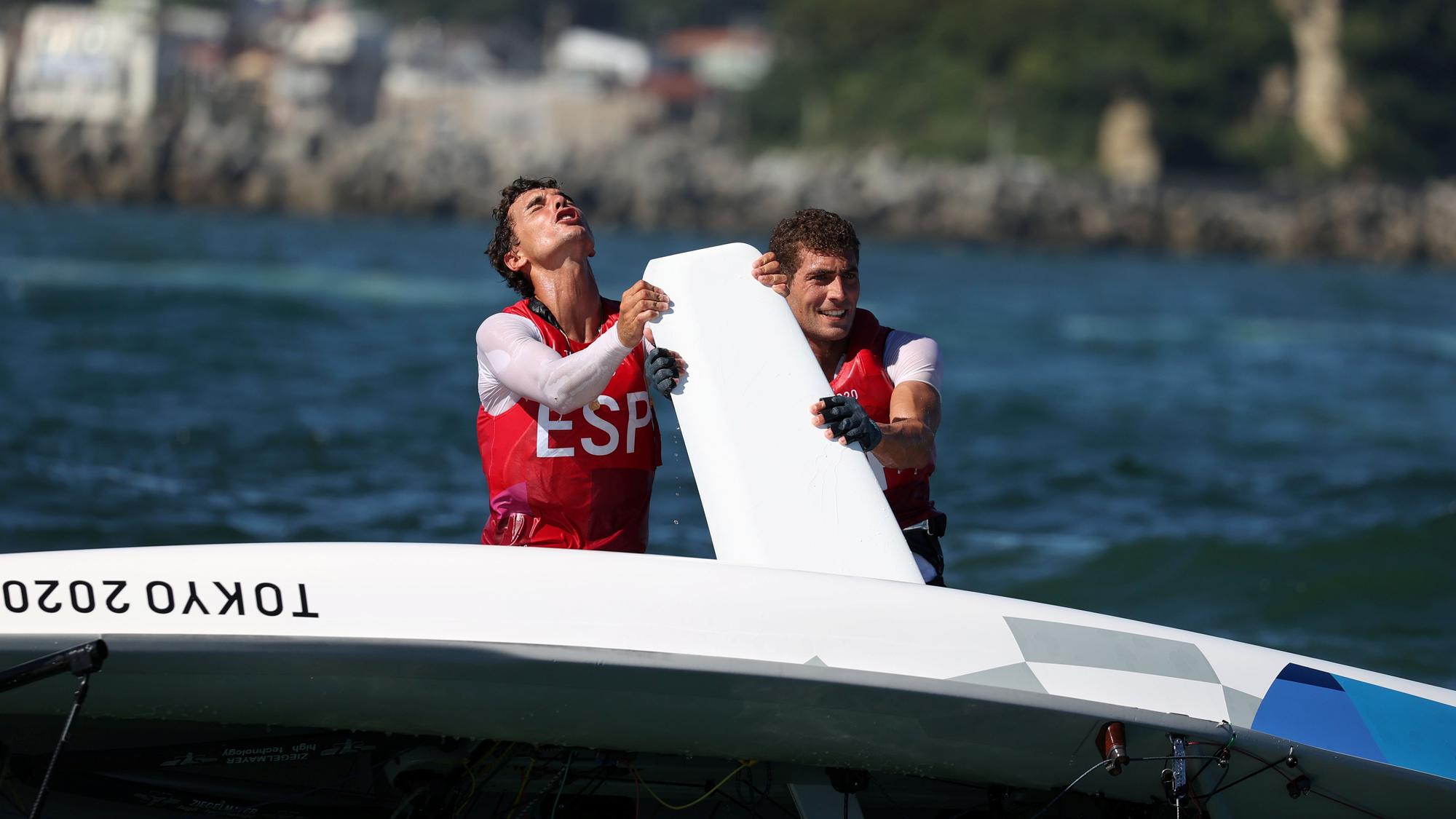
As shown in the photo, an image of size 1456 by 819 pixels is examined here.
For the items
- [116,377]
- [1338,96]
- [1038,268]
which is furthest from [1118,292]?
[1338,96]

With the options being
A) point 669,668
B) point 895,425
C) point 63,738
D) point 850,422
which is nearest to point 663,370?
point 850,422

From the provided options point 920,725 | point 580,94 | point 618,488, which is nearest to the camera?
point 920,725

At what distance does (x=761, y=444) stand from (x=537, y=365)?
52cm

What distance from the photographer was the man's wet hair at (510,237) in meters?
3.93

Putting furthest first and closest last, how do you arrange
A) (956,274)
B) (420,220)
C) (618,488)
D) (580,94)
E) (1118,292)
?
(580,94), (420,220), (956,274), (1118,292), (618,488)

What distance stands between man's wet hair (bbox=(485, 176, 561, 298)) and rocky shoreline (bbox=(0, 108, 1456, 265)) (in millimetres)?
45891

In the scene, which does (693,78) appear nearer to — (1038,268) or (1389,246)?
(1389,246)

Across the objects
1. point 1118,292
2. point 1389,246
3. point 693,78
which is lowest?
point 1118,292

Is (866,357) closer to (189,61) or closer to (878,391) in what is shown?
(878,391)

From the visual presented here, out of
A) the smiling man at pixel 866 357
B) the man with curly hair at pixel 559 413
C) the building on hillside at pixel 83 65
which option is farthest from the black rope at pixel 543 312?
the building on hillside at pixel 83 65

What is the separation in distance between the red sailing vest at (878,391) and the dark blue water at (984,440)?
11.4ft

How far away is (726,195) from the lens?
52.1m

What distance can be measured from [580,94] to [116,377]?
71673 mm

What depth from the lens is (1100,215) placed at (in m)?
51.0
